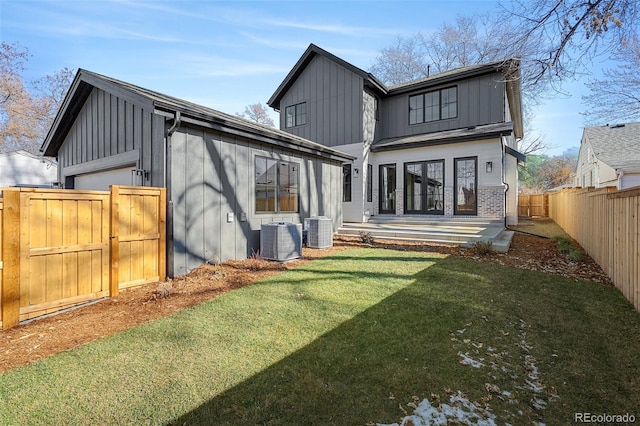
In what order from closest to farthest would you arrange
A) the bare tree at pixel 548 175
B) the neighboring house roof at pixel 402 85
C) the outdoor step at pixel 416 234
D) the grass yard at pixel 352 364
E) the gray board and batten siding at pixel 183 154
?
the grass yard at pixel 352 364 → the gray board and batten siding at pixel 183 154 → the outdoor step at pixel 416 234 → the neighboring house roof at pixel 402 85 → the bare tree at pixel 548 175

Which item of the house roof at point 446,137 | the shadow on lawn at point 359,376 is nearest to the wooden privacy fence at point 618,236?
the shadow on lawn at point 359,376

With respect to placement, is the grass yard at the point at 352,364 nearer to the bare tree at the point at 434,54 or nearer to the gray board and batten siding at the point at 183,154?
the gray board and batten siding at the point at 183,154

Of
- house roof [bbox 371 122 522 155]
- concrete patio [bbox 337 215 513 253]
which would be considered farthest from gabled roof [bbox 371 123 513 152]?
concrete patio [bbox 337 215 513 253]

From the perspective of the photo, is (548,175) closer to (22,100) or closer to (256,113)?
(256,113)

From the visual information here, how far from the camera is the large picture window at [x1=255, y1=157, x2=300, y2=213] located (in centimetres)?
713

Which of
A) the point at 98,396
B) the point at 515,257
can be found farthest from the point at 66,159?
the point at 515,257

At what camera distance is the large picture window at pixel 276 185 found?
23.4ft

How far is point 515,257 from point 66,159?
11902 millimetres

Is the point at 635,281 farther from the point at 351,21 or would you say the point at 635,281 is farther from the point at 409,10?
the point at 351,21

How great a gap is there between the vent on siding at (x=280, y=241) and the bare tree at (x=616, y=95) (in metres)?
12.0

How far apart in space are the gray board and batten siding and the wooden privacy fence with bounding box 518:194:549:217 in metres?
19.7

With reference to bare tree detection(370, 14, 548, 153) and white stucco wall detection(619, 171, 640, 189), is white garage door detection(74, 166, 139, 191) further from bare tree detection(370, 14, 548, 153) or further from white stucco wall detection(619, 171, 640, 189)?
white stucco wall detection(619, 171, 640, 189)

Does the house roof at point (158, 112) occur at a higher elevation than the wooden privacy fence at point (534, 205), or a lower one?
higher

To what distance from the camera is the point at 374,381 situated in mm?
2461
